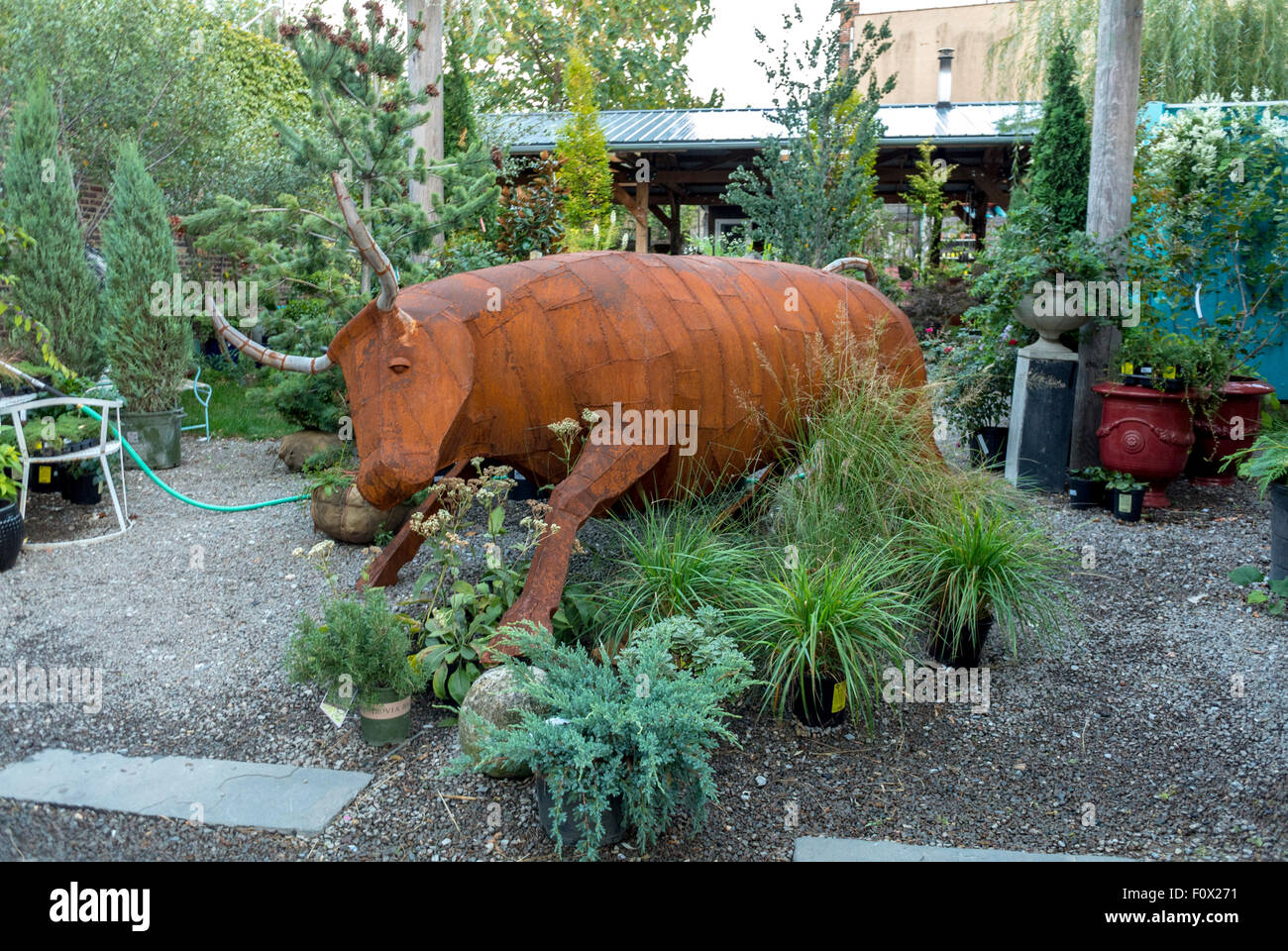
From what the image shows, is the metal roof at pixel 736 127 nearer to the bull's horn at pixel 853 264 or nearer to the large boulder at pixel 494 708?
the bull's horn at pixel 853 264

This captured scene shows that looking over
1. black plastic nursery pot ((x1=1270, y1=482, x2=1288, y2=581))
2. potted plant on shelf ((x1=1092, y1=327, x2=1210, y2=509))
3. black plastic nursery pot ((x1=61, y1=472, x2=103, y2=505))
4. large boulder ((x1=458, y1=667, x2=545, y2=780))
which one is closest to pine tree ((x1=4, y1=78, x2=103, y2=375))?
black plastic nursery pot ((x1=61, y1=472, x2=103, y2=505))

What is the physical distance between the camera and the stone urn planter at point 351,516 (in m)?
5.38

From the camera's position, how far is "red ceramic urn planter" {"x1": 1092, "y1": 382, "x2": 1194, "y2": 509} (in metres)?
5.75

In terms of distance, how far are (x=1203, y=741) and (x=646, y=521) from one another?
7.04 feet

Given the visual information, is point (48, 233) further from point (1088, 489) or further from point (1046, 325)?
point (1088, 489)

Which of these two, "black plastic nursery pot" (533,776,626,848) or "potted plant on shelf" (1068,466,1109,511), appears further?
"potted plant on shelf" (1068,466,1109,511)

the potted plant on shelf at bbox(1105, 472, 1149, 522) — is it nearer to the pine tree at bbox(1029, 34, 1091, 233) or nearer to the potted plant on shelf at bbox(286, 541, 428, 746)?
the pine tree at bbox(1029, 34, 1091, 233)

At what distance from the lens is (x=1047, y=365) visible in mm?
6430

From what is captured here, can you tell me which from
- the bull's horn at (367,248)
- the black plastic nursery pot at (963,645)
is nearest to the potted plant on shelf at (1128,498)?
the black plastic nursery pot at (963,645)

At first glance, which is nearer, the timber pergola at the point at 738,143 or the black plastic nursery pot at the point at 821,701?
the black plastic nursery pot at the point at 821,701

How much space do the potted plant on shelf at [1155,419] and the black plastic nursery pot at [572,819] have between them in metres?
4.52

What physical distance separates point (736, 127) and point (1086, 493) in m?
9.15

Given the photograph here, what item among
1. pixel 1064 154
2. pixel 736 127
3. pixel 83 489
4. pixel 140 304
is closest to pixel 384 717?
pixel 83 489

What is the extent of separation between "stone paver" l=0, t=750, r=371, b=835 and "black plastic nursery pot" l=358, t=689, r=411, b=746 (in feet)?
0.59
